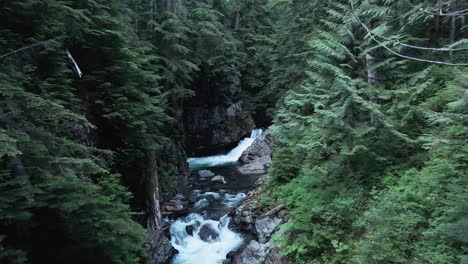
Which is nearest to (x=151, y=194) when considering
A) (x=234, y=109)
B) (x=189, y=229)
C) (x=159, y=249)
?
(x=159, y=249)

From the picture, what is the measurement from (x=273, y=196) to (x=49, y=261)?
6.93 m

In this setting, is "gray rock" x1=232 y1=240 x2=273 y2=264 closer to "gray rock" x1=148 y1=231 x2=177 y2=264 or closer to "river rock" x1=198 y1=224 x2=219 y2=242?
"river rock" x1=198 y1=224 x2=219 y2=242

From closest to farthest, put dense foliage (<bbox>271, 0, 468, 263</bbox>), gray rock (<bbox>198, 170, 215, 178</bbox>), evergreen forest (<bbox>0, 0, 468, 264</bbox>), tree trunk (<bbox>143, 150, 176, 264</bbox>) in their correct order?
evergreen forest (<bbox>0, 0, 468, 264</bbox>) < dense foliage (<bbox>271, 0, 468, 263</bbox>) < tree trunk (<bbox>143, 150, 176, 264</bbox>) < gray rock (<bbox>198, 170, 215, 178</bbox>)

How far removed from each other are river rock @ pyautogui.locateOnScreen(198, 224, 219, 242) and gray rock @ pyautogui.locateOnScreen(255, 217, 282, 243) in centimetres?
310

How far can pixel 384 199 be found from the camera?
22.8 feet

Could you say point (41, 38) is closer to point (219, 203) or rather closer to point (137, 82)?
point (137, 82)

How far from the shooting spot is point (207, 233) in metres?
13.6

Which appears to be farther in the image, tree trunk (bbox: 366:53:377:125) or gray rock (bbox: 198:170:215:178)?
gray rock (bbox: 198:170:215:178)

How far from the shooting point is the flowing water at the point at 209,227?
12.5 metres

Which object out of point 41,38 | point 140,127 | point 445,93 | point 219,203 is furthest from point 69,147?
point 219,203

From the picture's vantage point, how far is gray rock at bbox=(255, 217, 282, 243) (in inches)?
400

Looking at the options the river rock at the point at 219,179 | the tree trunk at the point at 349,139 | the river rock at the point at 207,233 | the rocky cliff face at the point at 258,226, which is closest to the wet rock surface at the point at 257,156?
the river rock at the point at 219,179

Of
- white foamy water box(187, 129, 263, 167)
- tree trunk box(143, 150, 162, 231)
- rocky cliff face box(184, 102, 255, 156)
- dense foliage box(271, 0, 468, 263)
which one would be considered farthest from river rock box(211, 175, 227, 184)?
dense foliage box(271, 0, 468, 263)

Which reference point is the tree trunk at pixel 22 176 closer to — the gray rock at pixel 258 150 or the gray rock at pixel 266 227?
the gray rock at pixel 266 227
